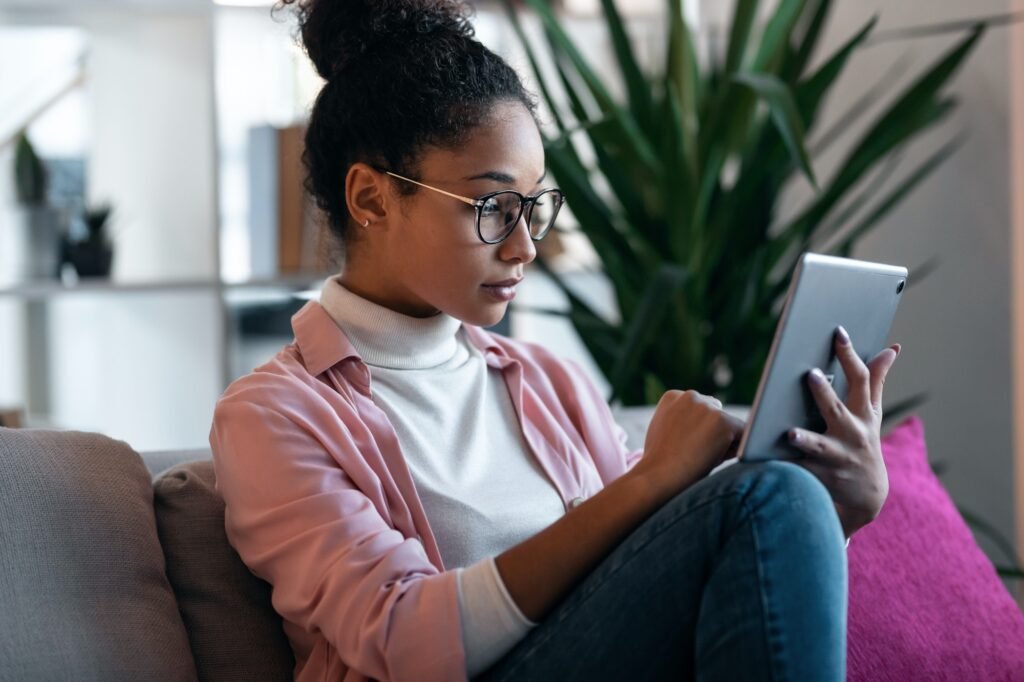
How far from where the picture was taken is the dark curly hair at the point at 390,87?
1.32m

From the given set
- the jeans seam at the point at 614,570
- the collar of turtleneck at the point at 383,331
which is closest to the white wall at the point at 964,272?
the collar of turtleneck at the point at 383,331

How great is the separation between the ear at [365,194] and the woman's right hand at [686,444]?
41cm

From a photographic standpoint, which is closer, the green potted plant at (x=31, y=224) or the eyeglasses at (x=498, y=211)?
the eyeglasses at (x=498, y=211)

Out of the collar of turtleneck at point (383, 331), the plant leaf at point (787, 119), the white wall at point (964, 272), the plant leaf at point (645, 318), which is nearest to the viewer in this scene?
the collar of turtleneck at point (383, 331)

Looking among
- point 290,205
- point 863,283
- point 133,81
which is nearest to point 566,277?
point 290,205

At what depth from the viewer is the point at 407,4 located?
1421 mm

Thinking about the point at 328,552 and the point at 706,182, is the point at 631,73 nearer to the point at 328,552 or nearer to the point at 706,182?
the point at 706,182

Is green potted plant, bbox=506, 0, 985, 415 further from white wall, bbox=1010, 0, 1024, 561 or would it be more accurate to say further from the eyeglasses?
the eyeglasses

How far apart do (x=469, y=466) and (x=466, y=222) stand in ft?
0.86

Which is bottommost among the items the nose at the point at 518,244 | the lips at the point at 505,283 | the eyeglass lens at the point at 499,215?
the lips at the point at 505,283

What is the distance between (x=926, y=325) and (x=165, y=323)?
1.69 meters

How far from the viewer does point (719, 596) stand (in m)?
1.02

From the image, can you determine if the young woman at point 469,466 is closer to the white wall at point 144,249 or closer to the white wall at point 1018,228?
the white wall at point 1018,228

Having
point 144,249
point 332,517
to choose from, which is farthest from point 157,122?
point 332,517
